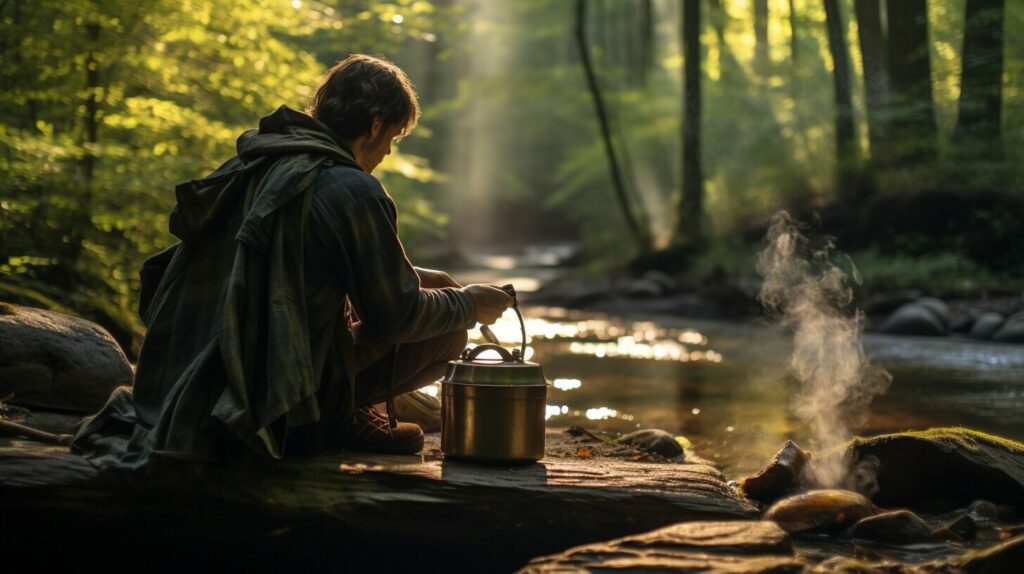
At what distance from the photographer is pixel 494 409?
3371 mm

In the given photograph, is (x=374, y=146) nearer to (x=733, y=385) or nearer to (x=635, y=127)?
(x=733, y=385)

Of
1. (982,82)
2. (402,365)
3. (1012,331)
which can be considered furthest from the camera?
(982,82)

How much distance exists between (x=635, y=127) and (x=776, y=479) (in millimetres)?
25612

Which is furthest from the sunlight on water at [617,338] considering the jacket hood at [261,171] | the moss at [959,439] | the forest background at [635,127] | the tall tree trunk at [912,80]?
the jacket hood at [261,171]

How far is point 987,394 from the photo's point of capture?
7.82 meters

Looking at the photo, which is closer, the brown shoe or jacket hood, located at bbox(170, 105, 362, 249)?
jacket hood, located at bbox(170, 105, 362, 249)

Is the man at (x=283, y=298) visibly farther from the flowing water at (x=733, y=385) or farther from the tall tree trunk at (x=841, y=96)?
the tall tree trunk at (x=841, y=96)

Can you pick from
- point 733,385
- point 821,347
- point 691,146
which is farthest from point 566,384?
point 691,146

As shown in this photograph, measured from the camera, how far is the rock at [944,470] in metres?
4.20

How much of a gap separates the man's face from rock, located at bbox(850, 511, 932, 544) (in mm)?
2199

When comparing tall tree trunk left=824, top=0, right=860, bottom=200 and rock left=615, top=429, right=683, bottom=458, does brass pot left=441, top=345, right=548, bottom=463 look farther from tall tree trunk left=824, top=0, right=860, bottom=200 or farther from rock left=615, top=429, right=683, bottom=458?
tall tree trunk left=824, top=0, right=860, bottom=200

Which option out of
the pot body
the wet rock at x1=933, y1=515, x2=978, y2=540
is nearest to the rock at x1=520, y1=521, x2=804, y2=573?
the pot body

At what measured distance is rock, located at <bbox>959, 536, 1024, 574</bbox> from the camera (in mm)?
3020

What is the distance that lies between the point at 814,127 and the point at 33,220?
17.2 m
